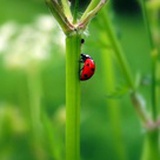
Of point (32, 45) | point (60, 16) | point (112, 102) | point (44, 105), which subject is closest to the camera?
point (60, 16)

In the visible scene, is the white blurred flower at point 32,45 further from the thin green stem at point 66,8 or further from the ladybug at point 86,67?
the thin green stem at point 66,8

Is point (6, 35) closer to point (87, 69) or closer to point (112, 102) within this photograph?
point (112, 102)

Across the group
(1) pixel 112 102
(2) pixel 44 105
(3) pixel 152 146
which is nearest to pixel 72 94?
(3) pixel 152 146

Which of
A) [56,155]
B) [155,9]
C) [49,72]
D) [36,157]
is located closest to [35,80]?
[36,157]

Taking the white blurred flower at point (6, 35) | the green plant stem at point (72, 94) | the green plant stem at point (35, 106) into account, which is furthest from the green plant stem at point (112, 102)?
the green plant stem at point (72, 94)

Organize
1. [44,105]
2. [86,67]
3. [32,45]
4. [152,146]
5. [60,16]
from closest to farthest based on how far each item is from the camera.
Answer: [60,16] → [86,67] → [152,146] → [44,105] → [32,45]

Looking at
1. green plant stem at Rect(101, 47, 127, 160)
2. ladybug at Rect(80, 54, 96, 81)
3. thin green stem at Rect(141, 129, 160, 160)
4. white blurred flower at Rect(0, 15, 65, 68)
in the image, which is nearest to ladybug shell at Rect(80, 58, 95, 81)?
ladybug at Rect(80, 54, 96, 81)

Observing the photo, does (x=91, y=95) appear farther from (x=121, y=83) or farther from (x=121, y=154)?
(x=121, y=83)

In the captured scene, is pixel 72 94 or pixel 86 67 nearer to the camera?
pixel 72 94
